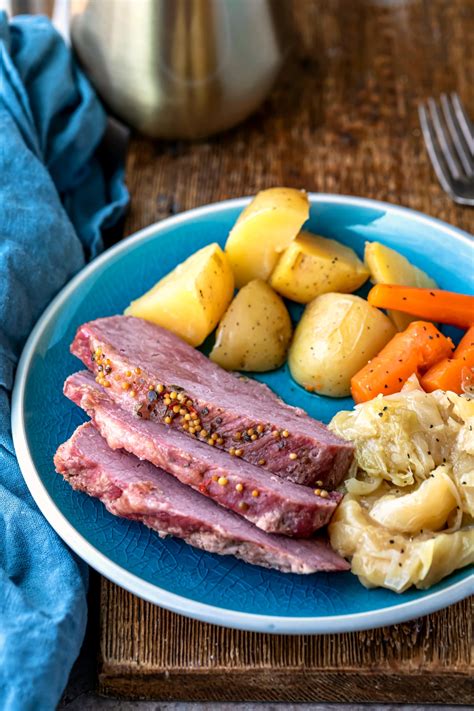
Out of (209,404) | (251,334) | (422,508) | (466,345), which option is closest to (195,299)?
(251,334)

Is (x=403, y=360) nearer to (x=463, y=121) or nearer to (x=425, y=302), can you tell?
(x=425, y=302)

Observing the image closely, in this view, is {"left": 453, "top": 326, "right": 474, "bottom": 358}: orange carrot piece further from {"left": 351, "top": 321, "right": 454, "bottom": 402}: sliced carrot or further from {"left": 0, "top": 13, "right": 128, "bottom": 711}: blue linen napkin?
{"left": 0, "top": 13, "right": 128, "bottom": 711}: blue linen napkin

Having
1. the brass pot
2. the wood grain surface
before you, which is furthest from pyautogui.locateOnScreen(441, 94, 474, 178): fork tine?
the brass pot

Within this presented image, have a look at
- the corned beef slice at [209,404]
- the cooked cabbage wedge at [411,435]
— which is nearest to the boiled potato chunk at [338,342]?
the corned beef slice at [209,404]

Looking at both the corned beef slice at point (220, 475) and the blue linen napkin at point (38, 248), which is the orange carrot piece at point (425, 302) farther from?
the blue linen napkin at point (38, 248)

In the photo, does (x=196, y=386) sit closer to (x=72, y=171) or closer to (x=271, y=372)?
(x=271, y=372)

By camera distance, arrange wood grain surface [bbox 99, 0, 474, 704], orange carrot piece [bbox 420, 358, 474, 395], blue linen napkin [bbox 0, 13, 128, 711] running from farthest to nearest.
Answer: orange carrot piece [bbox 420, 358, 474, 395], wood grain surface [bbox 99, 0, 474, 704], blue linen napkin [bbox 0, 13, 128, 711]
